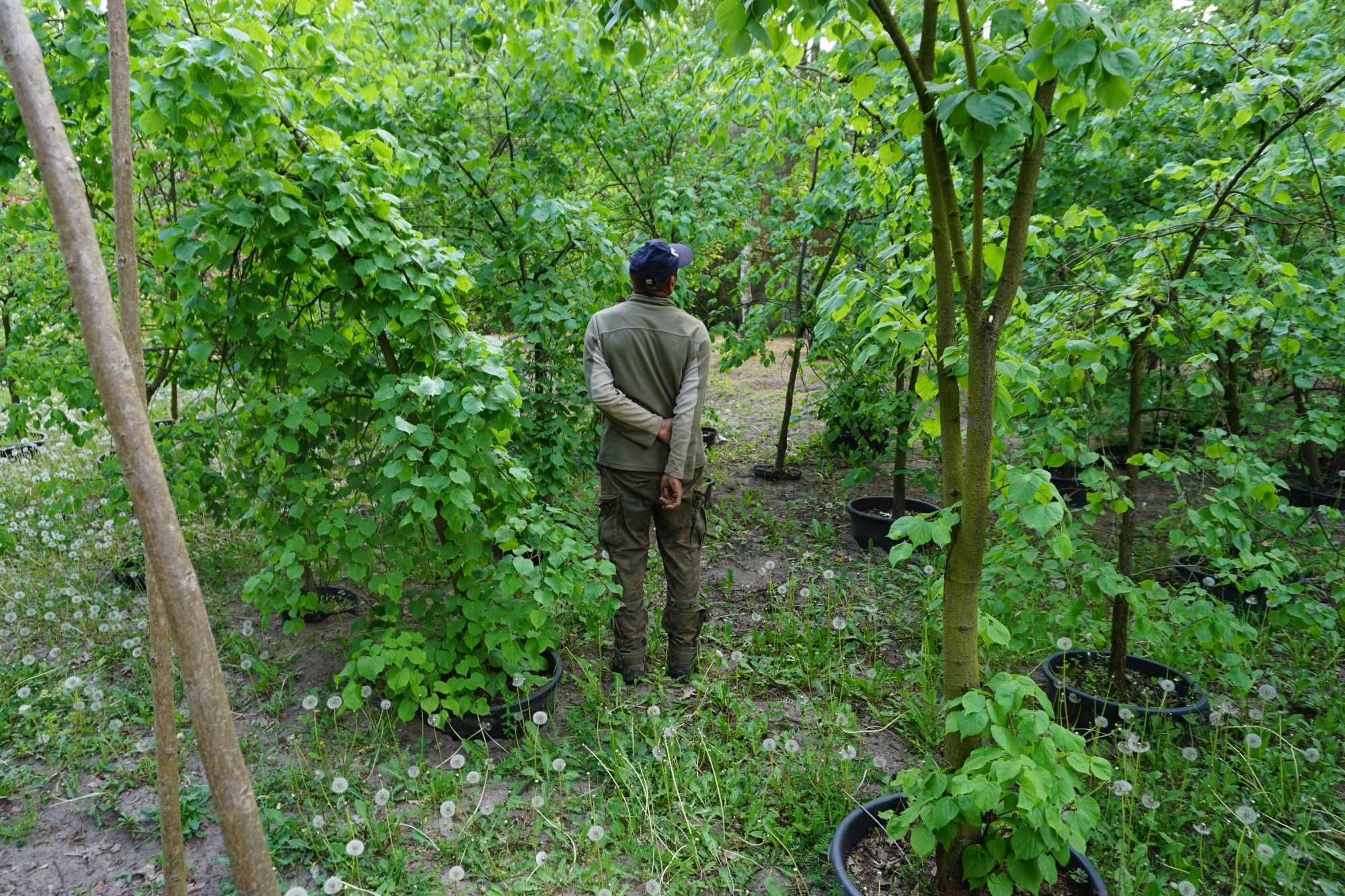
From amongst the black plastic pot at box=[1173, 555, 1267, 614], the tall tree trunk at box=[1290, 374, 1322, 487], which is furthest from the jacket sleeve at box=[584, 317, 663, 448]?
the tall tree trunk at box=[1290, 374, 1322, 487]

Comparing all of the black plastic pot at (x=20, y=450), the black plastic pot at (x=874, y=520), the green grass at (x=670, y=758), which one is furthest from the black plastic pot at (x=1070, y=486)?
the black plastic pot at (x=20, y=450)

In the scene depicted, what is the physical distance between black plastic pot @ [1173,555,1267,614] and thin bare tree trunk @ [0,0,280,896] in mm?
4757

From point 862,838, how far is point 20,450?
986 cm

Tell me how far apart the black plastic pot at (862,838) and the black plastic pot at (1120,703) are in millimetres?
967

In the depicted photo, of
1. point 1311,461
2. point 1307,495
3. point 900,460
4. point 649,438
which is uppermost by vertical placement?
point 649,438

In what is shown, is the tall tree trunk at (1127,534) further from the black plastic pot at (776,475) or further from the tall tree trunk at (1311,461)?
the black plastic pot at (776,475)

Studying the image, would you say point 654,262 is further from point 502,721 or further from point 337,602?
point 337,602

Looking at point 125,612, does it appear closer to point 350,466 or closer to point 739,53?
point 350,466

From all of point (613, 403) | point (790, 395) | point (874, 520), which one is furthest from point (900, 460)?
point (613, 403)

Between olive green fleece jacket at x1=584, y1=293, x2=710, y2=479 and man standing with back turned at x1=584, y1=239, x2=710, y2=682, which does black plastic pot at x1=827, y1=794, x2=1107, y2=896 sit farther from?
olive green fleece jacket at x1=584, y1=293, x2=710, y2=479

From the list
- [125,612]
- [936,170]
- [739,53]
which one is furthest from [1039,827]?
[125,612]

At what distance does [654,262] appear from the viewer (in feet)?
12.6

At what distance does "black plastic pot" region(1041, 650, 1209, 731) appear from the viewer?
3.44m

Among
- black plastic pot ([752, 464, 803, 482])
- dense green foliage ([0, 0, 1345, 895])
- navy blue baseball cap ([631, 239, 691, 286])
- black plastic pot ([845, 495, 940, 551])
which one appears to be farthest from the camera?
black plastic pot ([752, 464, 803, 482])
